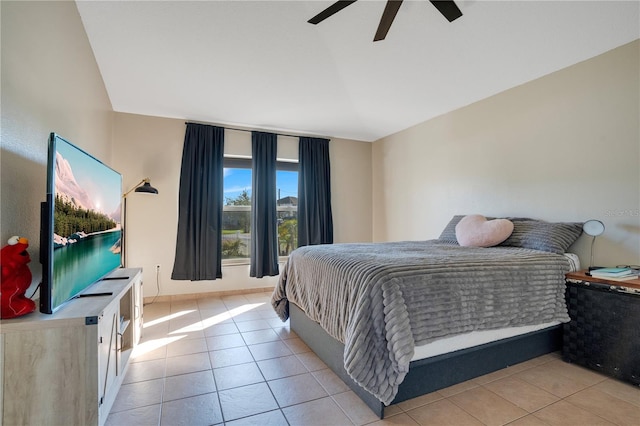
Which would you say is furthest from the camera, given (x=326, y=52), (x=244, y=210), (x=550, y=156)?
(x=244, y=210)

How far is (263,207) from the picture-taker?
169 inches

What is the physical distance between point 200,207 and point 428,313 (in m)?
3.22

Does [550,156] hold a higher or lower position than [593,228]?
higher

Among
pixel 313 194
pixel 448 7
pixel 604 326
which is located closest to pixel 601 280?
pixel 604 326

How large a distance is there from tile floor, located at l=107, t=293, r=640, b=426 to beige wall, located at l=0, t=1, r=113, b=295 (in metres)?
0.95

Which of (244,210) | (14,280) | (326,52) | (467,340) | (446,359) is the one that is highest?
(326,52)

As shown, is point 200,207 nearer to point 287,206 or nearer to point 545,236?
point 287,206

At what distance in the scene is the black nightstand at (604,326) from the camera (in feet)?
6.28

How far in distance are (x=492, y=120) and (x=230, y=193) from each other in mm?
3409

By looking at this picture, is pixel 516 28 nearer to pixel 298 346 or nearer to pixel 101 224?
pixel 298 346

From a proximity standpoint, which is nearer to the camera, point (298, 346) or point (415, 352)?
point (415, 352)

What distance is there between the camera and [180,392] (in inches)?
73.6

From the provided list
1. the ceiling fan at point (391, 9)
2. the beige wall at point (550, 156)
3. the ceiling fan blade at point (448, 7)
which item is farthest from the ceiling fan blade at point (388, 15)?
the beige wall at point (550, 156)

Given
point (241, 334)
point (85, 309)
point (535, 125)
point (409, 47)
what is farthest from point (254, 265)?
point (535, 125)
